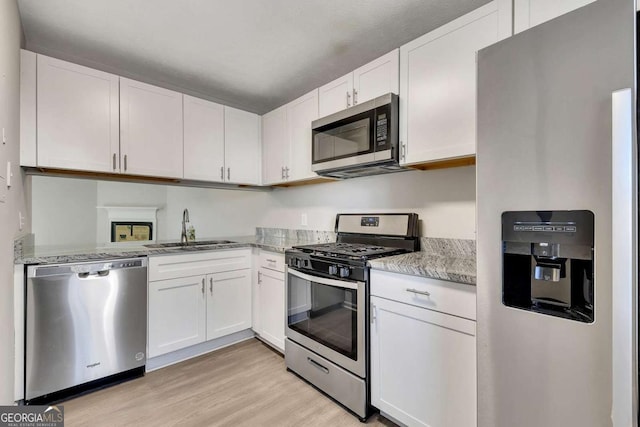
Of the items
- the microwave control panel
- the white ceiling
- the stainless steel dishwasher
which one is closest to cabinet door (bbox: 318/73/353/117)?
the white ceiling

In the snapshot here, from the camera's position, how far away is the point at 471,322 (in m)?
1.29

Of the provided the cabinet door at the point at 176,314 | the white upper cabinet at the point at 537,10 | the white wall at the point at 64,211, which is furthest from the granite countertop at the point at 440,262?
the white wall at the point at 64,211

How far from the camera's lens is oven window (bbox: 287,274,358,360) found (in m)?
1.77

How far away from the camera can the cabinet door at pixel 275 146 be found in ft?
9.08

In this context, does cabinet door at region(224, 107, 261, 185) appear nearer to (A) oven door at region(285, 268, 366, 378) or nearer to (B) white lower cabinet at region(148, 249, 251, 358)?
(B) white lower cabinet at region(148, 249, 251, 358)

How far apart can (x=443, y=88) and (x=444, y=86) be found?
0.01 m

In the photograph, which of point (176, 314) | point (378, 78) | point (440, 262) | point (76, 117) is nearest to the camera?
point (440, 262)

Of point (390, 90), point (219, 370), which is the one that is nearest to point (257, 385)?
point (219, 370)

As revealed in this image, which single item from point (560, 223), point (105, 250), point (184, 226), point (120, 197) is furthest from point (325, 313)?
point (120, 197)

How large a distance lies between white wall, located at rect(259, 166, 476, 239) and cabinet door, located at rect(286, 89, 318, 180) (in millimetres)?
324

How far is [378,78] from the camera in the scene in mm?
1965

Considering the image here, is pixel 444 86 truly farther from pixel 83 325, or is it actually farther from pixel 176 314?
pixel 83 325

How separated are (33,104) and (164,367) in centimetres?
204

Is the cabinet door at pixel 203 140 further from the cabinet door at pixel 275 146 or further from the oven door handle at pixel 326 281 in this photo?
the oven door handle at pixel 326 281
